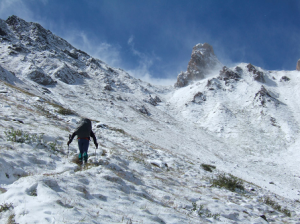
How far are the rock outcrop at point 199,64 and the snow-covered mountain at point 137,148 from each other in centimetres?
1813

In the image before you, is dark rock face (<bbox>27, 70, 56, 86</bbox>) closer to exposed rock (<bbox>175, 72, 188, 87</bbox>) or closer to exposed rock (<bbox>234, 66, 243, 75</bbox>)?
exposed rock (<bbox>175, 72, 188, 87</bbox>)

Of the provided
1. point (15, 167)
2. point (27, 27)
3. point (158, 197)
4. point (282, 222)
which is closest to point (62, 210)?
A: point (15, 167)

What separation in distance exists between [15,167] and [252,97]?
67960mm

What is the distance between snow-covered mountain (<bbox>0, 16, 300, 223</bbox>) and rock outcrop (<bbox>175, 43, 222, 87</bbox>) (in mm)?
18134

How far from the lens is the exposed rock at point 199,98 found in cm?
6644

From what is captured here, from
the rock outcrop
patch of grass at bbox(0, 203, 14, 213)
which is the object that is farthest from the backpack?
the rock outcrop

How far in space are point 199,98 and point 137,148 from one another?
57940 millimetres

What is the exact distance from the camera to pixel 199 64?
357 feet

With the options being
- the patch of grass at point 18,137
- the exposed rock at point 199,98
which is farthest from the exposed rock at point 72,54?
the patch of grass at point 18,137

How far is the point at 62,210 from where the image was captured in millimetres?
3527

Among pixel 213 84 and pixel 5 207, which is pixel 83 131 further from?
pixel 213 84

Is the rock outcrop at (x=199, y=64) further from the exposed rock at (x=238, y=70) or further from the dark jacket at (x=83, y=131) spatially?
the dark jacket at (x=83, y=131)

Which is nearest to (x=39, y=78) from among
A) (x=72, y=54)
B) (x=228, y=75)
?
(x=72, y=54)

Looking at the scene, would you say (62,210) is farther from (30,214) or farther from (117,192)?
(117,192)
